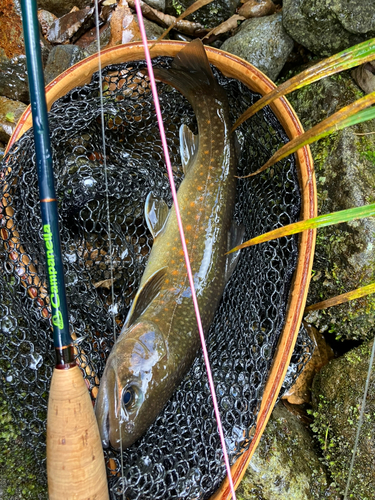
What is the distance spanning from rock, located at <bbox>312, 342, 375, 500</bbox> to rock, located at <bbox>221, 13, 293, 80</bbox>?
2240mm

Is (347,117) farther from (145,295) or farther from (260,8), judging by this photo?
(260,8)

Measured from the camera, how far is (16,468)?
2270 mm

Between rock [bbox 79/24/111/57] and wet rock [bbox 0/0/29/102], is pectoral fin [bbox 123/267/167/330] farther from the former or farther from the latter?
rock [bbox 79/24/111/57]

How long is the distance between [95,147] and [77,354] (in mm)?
1382

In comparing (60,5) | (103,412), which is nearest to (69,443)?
(103,412)

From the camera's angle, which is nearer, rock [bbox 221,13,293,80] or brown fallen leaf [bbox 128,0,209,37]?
rock [bbox 221,13,293,80]

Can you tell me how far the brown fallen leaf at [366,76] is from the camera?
291 cm

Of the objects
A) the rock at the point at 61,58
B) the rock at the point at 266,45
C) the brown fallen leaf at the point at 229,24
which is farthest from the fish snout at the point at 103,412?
the brown fallen leaf at the point at 229,24

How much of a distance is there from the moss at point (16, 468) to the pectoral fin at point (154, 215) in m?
1.38

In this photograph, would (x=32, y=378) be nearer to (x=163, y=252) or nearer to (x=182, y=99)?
(x=163, y=252)

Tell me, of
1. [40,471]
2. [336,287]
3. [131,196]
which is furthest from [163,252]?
[40,471]

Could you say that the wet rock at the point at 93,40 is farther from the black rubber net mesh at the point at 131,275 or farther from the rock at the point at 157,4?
the black rubber net mesh at the point at 131,275

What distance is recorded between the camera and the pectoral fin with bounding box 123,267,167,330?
2.42 meters

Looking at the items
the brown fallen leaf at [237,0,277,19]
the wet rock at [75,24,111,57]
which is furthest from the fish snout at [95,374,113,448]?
the brown fallen leaf at [237,0,277,19]
